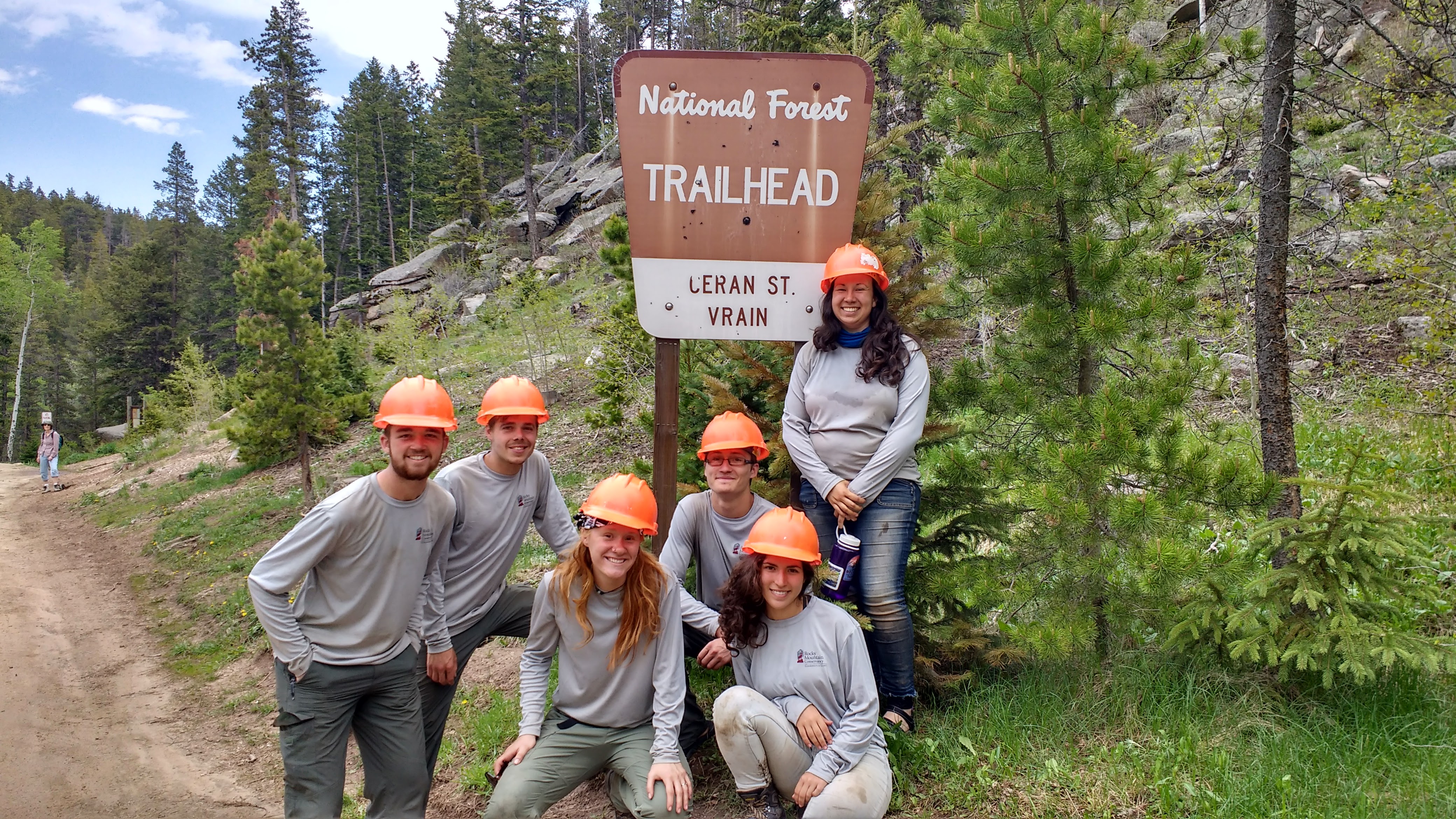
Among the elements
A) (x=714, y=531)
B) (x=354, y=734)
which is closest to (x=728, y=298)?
(x=714, y=531)

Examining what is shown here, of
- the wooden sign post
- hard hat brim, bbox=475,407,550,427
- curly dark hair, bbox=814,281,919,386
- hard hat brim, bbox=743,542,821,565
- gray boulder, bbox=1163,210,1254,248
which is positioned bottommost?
hard hat brim, bbox=743,542,821,565

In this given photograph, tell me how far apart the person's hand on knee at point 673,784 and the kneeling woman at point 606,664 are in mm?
38

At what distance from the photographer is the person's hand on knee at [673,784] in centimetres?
301

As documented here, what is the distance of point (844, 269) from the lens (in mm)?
3502

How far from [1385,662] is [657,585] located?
2.67m

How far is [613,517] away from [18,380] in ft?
179

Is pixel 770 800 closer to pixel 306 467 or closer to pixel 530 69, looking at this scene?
pixel 306 467

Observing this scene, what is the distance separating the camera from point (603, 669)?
10.9ft

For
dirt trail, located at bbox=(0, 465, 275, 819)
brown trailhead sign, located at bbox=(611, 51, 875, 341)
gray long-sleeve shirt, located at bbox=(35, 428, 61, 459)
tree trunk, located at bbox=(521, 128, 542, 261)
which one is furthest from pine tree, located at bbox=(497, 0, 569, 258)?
brown trailhead sign, located at bbox=(611, 51, 875, 341)

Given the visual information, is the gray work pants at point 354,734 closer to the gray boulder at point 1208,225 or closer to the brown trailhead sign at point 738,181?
the brown trailhead sign at point 738,181

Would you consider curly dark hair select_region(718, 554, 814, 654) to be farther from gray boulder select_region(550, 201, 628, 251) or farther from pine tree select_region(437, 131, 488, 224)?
pine tree select_region(437, 131, 488, 224)

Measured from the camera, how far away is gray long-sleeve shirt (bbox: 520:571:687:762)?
3.29 metres

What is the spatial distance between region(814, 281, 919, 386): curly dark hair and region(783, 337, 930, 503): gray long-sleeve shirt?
3 centimetres

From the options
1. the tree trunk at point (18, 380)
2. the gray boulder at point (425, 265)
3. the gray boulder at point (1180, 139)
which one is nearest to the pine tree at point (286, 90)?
the gray boulder at point (425, 265)
